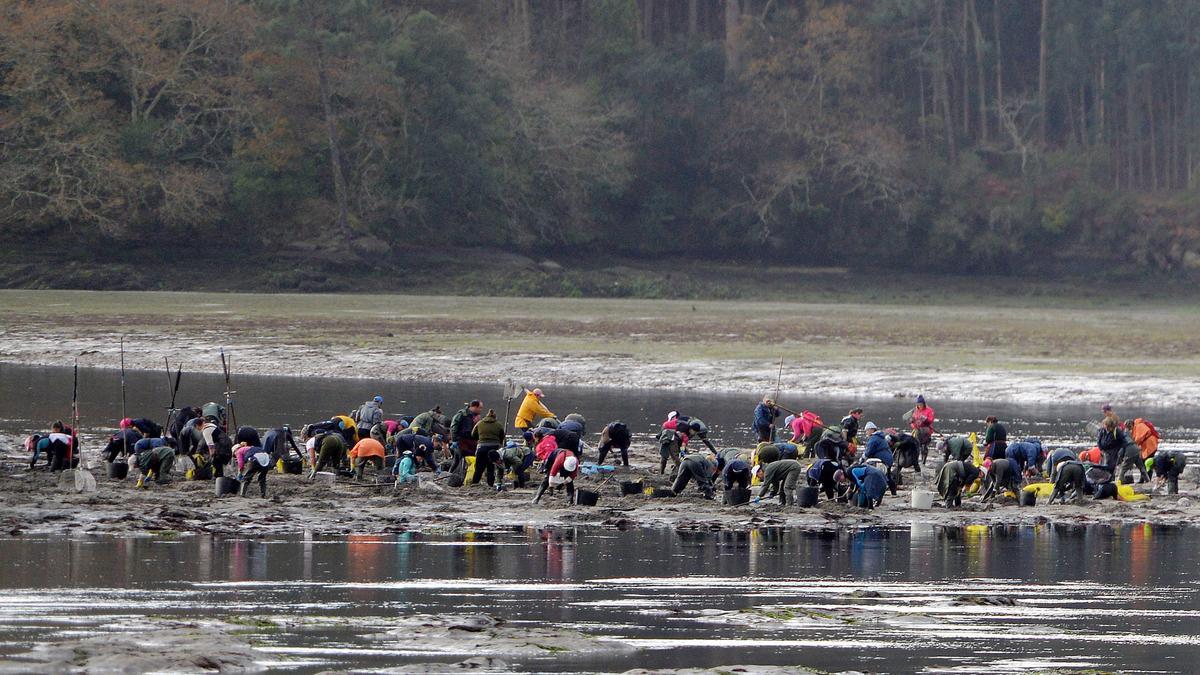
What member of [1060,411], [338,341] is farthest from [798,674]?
[338,341]

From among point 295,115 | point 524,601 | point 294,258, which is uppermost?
point 295,115

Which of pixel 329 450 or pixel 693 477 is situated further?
pixel 329 450

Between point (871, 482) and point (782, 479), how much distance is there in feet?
3.61

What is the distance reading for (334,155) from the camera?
239 ft

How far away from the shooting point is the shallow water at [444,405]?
2959 centimetres

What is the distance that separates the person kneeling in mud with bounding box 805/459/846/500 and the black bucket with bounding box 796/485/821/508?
22cm

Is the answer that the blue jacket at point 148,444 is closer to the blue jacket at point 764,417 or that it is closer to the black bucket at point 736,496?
the black bucket at point 736,496

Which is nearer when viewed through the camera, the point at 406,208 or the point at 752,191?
the point at 406,208

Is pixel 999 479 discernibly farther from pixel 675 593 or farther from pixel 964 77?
pixel 964 77

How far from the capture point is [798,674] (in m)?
11.7

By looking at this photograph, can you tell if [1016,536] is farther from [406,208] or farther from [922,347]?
[406,208]

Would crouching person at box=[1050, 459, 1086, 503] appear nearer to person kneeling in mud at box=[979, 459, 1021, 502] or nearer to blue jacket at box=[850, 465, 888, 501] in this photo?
person kneeling in mud at box=[979, 459, 1021, 502]

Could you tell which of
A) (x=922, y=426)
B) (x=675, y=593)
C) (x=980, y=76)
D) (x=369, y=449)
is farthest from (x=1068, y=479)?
(x=980, y=76)

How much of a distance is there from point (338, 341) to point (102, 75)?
2998 centimetres
